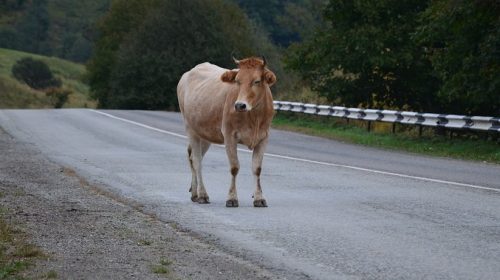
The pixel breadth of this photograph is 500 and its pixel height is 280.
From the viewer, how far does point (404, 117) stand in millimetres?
32188

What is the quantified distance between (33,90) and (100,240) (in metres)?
95.0

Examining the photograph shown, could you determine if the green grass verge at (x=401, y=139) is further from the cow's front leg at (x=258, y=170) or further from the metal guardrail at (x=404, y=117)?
the cow's front leg at (x=258, y=170)

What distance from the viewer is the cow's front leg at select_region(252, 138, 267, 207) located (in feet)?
46.9

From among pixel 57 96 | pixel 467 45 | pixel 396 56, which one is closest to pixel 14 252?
pixel 467 45

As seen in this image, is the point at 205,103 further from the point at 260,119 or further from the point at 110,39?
the point at 110,39

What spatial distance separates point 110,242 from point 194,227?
1.62 m

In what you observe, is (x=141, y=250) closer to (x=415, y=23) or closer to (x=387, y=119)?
(x=387, y=119)

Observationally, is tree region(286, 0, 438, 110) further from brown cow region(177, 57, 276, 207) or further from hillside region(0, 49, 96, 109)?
hillside region(0, 49, 96, 109)

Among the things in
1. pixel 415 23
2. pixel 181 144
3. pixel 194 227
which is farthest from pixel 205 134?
pixel 415 23

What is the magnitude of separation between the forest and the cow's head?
1452 centimetres

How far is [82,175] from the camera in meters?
19.3

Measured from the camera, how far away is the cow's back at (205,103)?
605 inches

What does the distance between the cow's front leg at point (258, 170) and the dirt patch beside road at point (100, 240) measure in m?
1.46

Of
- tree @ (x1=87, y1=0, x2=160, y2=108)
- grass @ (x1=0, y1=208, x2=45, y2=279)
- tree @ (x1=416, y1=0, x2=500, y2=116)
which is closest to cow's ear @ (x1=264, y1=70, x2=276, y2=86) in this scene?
grass @ (x1=0, y1=208, x2=45, y2=279)
